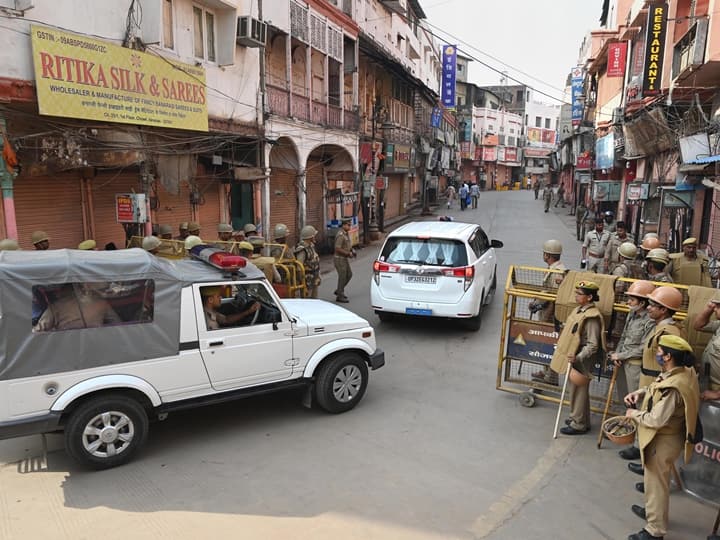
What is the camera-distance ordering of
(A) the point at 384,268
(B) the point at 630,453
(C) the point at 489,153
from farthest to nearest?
(C) the point at 489,153, (A) the point at 384,268, (B) the point at 630,453

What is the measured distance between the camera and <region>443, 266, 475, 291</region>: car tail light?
855 centimetres

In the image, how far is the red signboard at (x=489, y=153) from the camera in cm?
6538

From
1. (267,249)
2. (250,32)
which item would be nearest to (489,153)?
(250,32)

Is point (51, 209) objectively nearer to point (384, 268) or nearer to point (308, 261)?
point (308, 261)

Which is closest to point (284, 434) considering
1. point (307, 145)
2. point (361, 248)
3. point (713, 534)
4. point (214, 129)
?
point (713, 534)

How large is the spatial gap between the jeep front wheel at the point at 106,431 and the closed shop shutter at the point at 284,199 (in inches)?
454

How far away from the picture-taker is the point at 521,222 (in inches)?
1113

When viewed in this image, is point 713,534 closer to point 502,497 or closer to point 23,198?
point 502,497

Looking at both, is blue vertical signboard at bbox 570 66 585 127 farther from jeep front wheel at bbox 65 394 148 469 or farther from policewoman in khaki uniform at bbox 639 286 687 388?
jeep front wheel at bbox 65 394 148 469

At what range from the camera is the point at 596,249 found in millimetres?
10297

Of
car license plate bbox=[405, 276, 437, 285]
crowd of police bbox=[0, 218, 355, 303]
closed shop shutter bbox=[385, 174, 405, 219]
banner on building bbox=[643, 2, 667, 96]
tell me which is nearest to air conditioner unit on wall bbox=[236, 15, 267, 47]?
crowd of police bbox=[0, 218, 355, 303]

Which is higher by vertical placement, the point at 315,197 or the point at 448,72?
the point at 448,72

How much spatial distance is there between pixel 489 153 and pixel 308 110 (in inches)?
2133

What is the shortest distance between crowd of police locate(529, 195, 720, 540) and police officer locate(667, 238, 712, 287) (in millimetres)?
41
